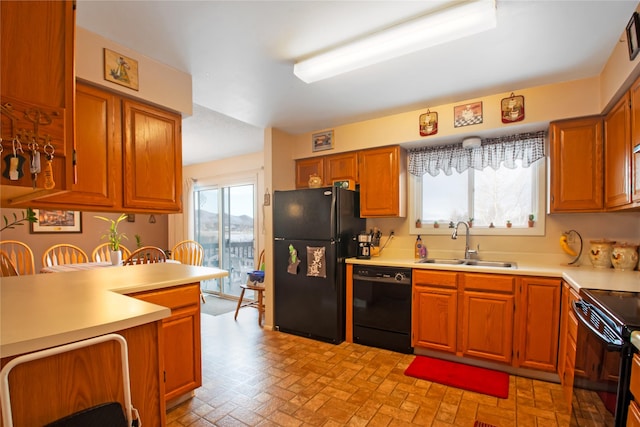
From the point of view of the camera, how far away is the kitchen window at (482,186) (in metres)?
2.79

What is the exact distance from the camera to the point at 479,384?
88.8 inches

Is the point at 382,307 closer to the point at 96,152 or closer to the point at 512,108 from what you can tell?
the point at 512,108

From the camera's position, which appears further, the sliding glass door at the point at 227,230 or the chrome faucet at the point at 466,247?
the sliding glass door at the point at 227,230

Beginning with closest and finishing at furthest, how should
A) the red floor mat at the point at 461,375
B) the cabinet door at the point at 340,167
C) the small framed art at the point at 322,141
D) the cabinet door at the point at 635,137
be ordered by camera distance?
1. the cabinet door at the point at 635,137
2. the red floor mat at the point at 461,375
3. the cabinet door at the point at 340,167
4. the small framed art at the point at 322,141

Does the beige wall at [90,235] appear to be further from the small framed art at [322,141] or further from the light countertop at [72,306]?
the small framed art at [322,141]

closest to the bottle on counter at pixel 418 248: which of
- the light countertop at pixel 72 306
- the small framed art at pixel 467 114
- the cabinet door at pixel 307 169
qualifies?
the small framed art at pixel 467 114

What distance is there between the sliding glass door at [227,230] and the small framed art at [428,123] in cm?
291

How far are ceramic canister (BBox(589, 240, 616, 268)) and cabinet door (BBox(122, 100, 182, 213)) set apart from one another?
Answer: 10.9 ft

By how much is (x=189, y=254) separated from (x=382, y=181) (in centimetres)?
337

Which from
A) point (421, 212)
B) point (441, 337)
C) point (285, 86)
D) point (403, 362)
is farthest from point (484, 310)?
point (285, 86)

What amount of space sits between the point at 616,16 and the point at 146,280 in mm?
3069

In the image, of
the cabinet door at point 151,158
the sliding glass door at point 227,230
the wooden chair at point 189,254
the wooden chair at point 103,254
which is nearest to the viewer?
the cabinet door at point 151,158

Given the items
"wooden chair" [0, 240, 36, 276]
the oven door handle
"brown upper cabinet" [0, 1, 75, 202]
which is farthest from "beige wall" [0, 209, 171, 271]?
the oven door handle

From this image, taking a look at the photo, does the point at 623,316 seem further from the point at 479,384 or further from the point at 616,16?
the point at 616,16
